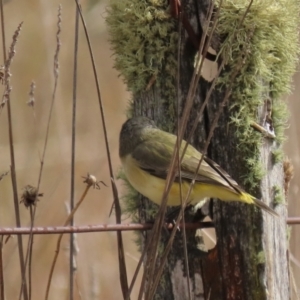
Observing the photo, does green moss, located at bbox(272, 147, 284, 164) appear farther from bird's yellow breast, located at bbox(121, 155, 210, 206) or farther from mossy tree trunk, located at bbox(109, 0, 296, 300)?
bird's yellow breast, located at bbox(121, 155, 210, 206)

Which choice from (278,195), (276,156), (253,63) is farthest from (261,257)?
(253,63)

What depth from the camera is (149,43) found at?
2.62 metres

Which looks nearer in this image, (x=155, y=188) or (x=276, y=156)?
(x=276, y=156)

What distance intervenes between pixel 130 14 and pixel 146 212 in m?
0.79

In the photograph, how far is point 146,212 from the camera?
2764 millimetres

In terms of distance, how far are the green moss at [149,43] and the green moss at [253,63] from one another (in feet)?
0.71

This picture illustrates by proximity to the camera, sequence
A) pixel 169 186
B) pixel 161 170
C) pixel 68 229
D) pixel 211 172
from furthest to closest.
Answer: pixel 161 170, pixel 211 172, pixel 68 229, pixel 169 186

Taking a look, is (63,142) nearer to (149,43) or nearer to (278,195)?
(149,43)

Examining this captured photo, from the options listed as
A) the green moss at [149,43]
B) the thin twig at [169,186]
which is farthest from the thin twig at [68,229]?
the green moss at [149,43]

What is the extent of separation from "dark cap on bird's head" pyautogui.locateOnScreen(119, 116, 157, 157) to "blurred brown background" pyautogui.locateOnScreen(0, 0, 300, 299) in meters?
1.09

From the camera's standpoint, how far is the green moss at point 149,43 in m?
2.59

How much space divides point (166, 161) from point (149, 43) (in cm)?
55

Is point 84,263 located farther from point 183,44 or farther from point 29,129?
point 183,44

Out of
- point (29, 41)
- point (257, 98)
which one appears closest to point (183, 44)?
point (257, 98)
